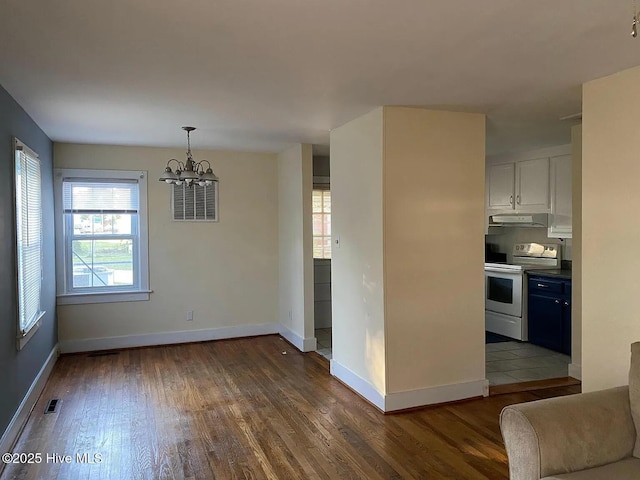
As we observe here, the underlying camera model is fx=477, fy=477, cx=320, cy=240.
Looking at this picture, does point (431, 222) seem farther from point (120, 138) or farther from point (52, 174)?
point (52, 174)

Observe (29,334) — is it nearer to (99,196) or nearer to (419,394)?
(99,196)

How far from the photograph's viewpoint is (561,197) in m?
5.32

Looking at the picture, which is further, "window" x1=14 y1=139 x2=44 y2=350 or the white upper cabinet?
the white upper cabinet

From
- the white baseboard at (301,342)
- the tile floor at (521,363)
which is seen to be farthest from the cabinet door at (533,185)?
the white baseboard at (301,342)

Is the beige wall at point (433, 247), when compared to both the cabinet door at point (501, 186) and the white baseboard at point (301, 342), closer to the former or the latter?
the white baseboard at point (301, 342)

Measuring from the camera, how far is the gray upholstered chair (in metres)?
1.90

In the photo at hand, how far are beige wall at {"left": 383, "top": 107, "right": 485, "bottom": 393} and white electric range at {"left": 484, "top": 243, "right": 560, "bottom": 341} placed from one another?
2.07 metres

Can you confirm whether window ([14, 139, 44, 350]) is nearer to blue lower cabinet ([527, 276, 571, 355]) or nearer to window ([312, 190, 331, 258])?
window ([312, 190, 331, 258])

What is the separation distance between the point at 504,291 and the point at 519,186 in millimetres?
1314

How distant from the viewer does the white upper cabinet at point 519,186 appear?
556 cm

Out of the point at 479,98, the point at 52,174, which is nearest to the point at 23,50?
the point at 479,98

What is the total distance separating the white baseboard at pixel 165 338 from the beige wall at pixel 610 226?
13.1 ft

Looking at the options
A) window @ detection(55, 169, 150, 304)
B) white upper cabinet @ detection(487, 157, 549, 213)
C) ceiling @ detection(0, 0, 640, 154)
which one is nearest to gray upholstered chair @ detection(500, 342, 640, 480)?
ceiling @ detection(0, 0, 640, 154)

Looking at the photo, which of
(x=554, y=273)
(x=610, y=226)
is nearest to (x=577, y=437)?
(x=610, y=226)
